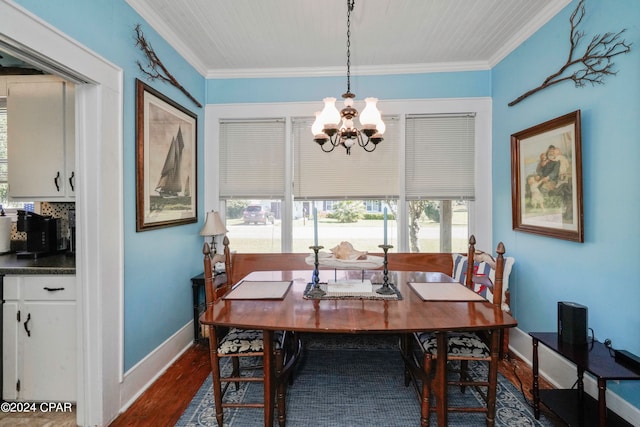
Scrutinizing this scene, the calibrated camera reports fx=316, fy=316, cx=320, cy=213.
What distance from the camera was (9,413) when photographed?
1.99m

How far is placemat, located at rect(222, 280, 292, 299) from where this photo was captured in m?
1.92

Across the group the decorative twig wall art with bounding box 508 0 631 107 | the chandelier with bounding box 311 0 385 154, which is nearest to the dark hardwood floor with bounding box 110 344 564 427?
the chandelier with bounding box 311 0 385 154

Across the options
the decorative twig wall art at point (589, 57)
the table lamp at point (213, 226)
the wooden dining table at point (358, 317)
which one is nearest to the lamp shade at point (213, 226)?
the table lamp at point (213, 226)

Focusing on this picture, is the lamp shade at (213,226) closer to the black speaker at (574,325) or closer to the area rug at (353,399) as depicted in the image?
the area rug at (353,399)

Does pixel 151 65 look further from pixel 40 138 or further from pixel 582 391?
pixel 582 391

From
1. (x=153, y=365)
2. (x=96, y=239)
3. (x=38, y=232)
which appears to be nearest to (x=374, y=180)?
(x=96, y=239)

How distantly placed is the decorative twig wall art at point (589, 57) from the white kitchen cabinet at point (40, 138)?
3441 millimetres

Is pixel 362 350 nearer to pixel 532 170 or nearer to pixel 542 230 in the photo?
pixel 542 230

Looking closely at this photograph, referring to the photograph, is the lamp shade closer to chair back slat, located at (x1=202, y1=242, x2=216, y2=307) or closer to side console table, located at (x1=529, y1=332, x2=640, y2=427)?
chair back slat, located at (x1=202, y1=242, x2=216, y2=307)

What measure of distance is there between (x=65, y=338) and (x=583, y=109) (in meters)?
3.63

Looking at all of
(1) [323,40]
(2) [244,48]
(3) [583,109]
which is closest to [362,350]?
(3) [583,109]

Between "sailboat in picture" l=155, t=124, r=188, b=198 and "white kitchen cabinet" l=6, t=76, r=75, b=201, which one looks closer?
"white kitchen cabinet" l=6, t=76, r=75, b=201

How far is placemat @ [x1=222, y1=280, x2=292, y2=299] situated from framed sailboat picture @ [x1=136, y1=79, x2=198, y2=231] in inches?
34.9

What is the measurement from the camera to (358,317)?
1594 millimetres
